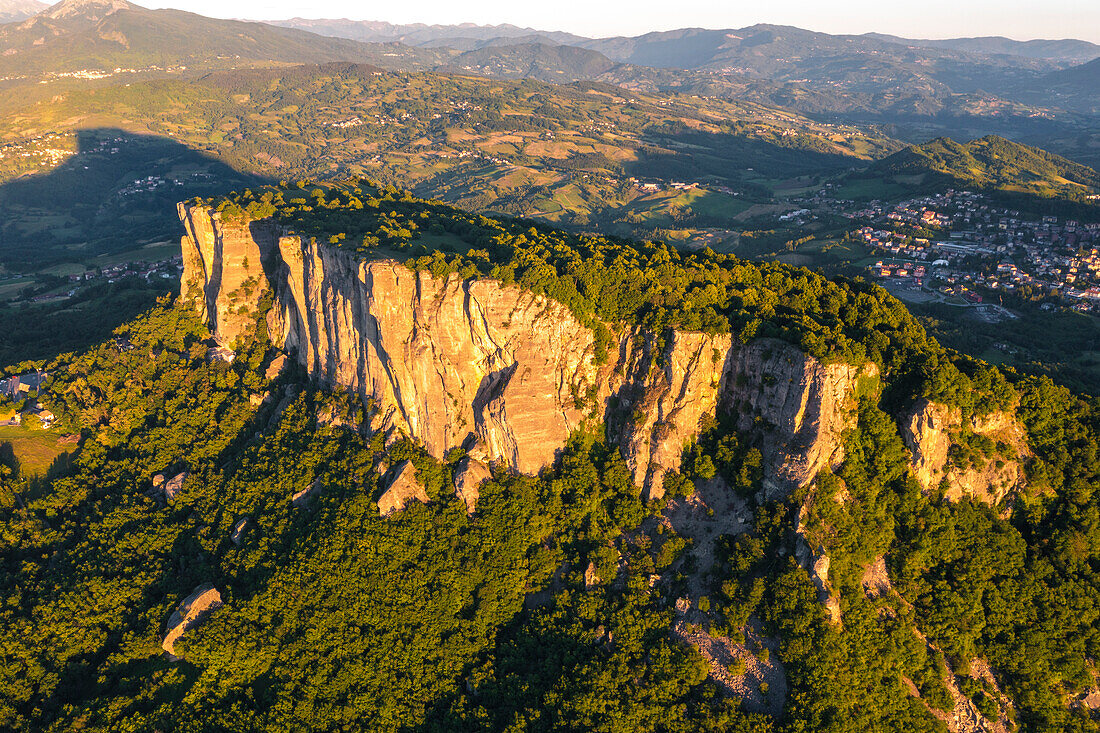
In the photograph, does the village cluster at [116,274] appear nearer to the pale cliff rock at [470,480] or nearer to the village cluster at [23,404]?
the village cluster at [23,404]

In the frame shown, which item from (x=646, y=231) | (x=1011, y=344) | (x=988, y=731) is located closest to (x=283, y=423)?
(x=988, y=731)

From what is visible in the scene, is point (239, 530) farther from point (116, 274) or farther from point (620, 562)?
point (116, 274)

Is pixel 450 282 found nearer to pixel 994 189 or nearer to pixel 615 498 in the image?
pixel 615 498

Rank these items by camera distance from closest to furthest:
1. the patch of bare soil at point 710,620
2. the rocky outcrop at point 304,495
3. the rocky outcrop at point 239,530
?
the patch of bare soil at point 710,620 → the rocky outcrop at point 239,530 → the rocky outcrop at point 304,495

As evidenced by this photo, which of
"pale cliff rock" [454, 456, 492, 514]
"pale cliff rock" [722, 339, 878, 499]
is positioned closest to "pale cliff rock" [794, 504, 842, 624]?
"pale cliff rock" [722, 339, 878, 499]

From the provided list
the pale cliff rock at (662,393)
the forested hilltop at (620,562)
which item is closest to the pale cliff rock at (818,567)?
the forested hilltop at (620,562)

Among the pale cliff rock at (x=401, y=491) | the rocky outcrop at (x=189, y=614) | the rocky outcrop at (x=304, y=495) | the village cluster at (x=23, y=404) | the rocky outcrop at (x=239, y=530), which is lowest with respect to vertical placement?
the rocky outcrop at (x=189, y=614)

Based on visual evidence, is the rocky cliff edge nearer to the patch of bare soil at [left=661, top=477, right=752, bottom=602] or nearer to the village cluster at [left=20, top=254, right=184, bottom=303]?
the patch of bare soil at [left=661, top=477, right=752, bottom=602]
